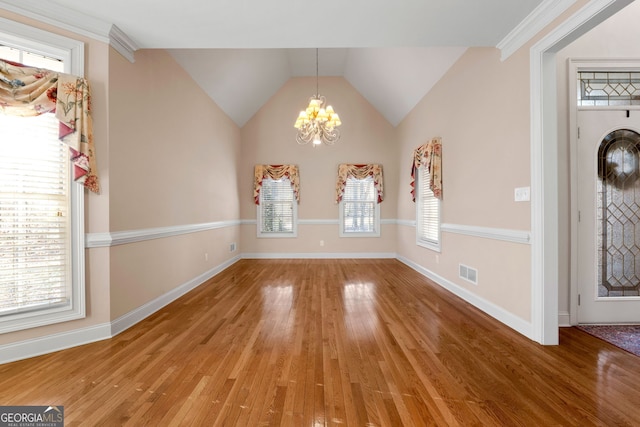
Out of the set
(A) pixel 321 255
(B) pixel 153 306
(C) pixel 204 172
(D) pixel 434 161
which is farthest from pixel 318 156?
(B) pixel 153 306

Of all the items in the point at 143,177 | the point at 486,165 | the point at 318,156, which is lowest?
the point at 143,177

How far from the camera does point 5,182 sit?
6.91ft

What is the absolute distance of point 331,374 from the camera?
1.91m

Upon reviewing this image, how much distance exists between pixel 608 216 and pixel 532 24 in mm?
1953

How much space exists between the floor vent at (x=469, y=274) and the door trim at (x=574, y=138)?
0.85 metres

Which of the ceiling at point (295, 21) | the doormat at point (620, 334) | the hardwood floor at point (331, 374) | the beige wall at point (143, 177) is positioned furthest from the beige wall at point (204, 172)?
the doormat at point (620, 334)

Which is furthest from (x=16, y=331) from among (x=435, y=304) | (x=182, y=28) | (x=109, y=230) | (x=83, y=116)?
(x=435, y=304)

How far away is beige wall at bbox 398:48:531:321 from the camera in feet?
8.54

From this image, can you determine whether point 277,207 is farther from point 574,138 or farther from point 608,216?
point 608,216

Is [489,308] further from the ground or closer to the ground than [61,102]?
closer to the ground

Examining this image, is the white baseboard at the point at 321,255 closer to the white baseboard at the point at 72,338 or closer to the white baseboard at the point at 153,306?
the white baseboard at the point at 153,306

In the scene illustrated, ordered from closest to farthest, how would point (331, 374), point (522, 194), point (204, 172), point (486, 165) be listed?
1. point (331, 374)
2. point (522, 194)
3. point (486, 165)
4. point (204, 172)

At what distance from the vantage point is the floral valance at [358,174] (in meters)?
6.71

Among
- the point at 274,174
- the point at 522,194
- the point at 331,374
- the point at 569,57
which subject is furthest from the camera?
the point at 274,174
